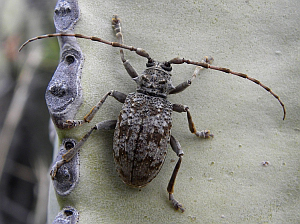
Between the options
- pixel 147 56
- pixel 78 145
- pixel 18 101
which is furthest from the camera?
pixel 18 101

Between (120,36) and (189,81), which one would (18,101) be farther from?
(189,81)

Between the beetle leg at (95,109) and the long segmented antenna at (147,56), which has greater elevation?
the long segmented antenna at (147,56)

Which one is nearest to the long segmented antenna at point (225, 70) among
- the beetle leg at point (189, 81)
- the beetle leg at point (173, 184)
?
the beetle leg at point (189, 81)

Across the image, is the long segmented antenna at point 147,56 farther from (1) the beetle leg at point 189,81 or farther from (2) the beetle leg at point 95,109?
(2) the beetle leg at point 95,109

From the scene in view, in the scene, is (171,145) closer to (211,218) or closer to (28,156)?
(211,218)

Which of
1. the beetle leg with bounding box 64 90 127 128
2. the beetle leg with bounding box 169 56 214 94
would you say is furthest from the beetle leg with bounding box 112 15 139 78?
the beetle leg with bounding box 169 56 214 94

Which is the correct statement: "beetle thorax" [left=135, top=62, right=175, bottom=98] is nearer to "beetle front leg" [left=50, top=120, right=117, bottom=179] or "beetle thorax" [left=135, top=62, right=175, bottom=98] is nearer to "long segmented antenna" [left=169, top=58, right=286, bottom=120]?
"long segmented antenna" [left=169, top=58, right=286, bottom=120]

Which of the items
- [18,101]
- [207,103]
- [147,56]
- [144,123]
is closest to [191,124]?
[207,103]
